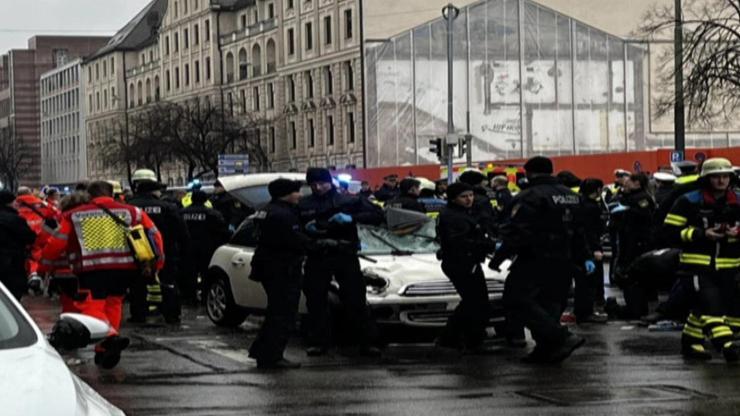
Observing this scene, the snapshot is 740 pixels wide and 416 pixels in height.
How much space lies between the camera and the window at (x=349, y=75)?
262ft

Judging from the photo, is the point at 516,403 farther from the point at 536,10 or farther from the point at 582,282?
the point at 536,10

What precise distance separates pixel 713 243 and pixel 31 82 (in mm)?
161074

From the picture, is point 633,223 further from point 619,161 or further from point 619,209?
point 619,161

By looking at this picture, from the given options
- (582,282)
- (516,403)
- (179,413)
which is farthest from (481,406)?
(582,282)

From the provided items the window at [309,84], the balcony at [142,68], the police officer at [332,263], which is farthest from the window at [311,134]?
the police officer at [332,263]

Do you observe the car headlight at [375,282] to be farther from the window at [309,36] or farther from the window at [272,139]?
Result: the window at [272,139]

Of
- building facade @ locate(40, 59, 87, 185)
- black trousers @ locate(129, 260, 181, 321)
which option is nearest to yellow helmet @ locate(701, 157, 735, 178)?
black trousers @ locate(129, 260, 181, 321)

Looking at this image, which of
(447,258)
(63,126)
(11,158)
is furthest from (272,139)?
(447,258)

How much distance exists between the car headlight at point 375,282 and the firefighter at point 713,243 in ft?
9.21

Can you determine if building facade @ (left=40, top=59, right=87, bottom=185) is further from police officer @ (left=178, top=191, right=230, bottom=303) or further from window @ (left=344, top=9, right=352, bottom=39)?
police officer @ (left=178, top=191, right=230, bottom=303)

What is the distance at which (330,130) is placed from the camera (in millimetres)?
84062

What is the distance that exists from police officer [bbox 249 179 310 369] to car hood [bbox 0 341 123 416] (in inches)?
287

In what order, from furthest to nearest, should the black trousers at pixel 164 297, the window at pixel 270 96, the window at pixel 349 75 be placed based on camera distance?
the window at pixel 270 96 → the window at pixel 349 75 → the black trousers at pixel 164 297

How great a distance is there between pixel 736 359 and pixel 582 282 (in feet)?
13.7
